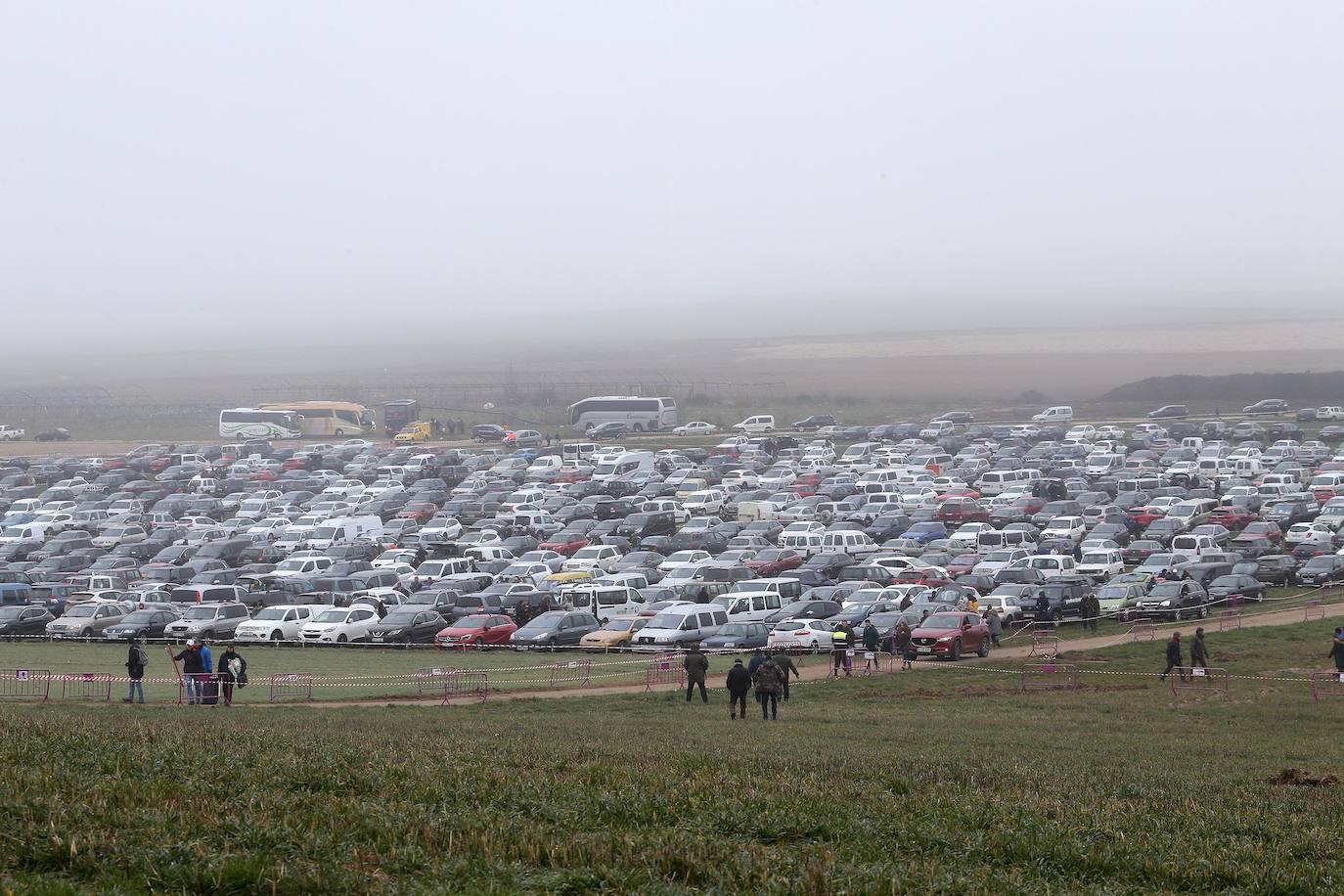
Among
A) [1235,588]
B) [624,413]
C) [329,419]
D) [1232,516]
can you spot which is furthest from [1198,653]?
[329,419]

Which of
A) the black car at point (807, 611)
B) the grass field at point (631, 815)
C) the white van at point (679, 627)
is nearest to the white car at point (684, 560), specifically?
the black car at point (807, 611)

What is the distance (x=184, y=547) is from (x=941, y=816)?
50406 mm

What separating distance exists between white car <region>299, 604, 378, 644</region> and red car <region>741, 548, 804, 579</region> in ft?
50.2

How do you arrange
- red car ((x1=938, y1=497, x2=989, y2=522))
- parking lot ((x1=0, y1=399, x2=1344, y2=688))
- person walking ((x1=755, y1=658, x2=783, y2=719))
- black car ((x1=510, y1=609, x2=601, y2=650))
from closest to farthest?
person walking ((x1=755, y1=658, x2=783, y2=719)) → black car ((x1=510, y1=609, x2=601, y2=650)) → parking lot ((x1=0, y1=399, x2=1344, y2=688)) → red car ((x1=938, y1=497, x2=989, y2=522))

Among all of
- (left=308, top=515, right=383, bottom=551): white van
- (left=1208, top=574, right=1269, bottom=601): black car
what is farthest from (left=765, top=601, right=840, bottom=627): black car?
(left=308, top=515, right=383, bottom=551): white van

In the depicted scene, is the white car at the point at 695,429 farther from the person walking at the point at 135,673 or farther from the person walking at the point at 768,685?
the person walking at the point at 768,685

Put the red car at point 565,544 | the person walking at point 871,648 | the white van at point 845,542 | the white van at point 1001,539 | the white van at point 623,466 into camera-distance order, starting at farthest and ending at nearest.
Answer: the white van at point 623,466 → the red car at point 565,544 → the white van at point 845,542 → the white van at point 1001,539 → the person walking at point 871,648

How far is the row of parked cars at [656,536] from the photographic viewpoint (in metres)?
39.5

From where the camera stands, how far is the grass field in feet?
27.3

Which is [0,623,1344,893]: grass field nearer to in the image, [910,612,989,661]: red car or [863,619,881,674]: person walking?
[863,619,881,674]: person walking

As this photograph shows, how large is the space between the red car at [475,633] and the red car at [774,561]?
1325 centimetres

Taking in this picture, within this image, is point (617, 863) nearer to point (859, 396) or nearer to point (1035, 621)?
point (1035, 621)

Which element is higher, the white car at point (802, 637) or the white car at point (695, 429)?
the white car at point (802, 637)

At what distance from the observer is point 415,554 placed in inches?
2199
